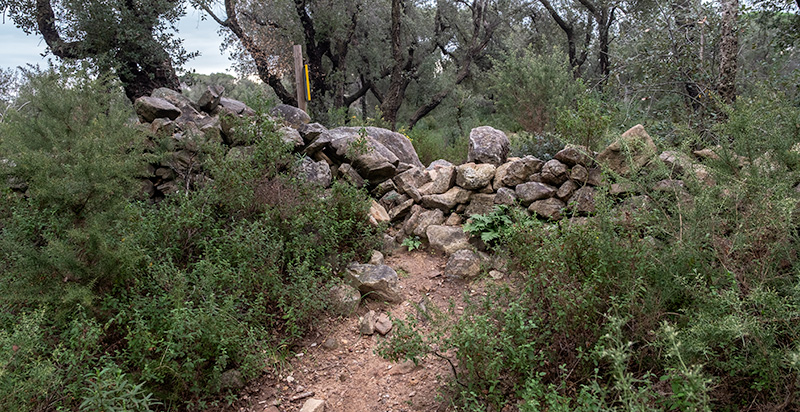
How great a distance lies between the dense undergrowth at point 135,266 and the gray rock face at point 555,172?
1.87 meters

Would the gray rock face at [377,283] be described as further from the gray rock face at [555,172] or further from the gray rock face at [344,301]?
the gray rock face at [555,172]

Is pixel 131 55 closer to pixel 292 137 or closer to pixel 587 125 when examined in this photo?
pixel 292 137

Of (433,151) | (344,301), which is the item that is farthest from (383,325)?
(433,151)

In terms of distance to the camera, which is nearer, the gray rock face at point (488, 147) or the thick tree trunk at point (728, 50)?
the thick tree trunk at point (728, 50)

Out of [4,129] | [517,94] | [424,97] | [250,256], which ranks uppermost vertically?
[424,97]

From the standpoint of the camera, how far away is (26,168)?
11.7 ft

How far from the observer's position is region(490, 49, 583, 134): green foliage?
28.0 ft

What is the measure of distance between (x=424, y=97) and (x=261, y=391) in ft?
49.8

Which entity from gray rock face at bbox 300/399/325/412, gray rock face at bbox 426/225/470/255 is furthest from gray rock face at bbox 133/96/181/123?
gray rock face at bbox 300/399/325/412

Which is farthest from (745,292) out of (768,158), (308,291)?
(308,291)

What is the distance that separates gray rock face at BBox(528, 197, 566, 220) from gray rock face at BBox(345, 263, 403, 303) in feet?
5.19

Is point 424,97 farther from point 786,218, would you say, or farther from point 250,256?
point 786,218

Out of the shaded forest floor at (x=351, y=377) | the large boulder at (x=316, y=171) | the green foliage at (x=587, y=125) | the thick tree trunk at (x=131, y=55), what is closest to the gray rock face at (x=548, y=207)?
the green foliage at (x=587, y=125)

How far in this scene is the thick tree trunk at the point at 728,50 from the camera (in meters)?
5.12
